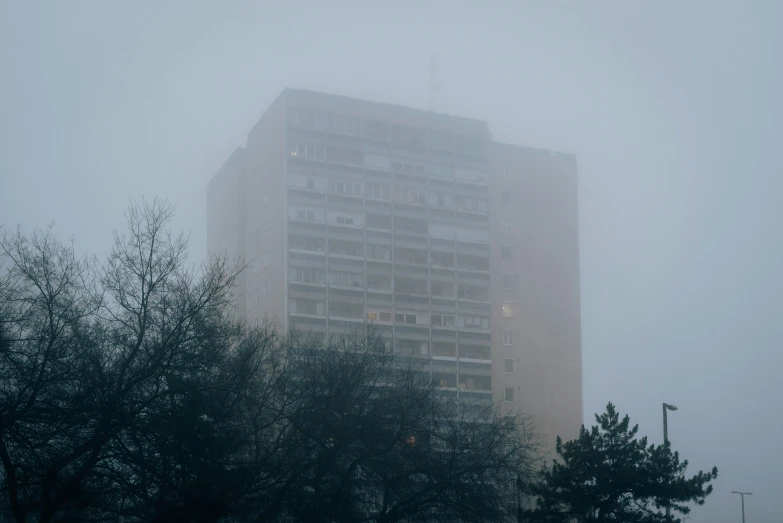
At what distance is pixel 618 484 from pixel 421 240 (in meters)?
55.1

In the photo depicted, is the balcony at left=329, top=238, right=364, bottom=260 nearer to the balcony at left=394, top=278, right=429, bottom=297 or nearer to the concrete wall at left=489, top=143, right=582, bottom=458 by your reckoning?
the balcony at left=394, top=278, right=429, bottom=297

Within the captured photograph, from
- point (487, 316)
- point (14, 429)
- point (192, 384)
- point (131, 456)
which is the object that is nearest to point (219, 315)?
point (192, 384)

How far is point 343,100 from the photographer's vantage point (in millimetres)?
87375

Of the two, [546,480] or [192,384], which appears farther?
[546,480]

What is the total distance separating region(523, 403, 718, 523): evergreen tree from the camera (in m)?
35.6

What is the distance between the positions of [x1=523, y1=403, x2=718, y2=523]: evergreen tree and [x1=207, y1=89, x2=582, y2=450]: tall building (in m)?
46.1

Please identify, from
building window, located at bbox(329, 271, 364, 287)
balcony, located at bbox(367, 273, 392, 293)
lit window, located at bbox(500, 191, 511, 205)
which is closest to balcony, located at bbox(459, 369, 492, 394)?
balcony, located at bbox(367, 273, 392, 293)

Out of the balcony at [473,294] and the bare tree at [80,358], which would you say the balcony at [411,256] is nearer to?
the balcony at [473,294]

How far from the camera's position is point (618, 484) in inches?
1407

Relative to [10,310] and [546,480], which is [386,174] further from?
[10,310]

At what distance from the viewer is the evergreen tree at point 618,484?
117 feet

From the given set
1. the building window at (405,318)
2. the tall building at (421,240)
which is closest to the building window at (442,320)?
the tall building at (421,240)

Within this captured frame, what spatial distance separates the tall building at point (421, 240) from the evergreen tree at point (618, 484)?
151 feet

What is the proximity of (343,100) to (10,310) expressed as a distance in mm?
67868
